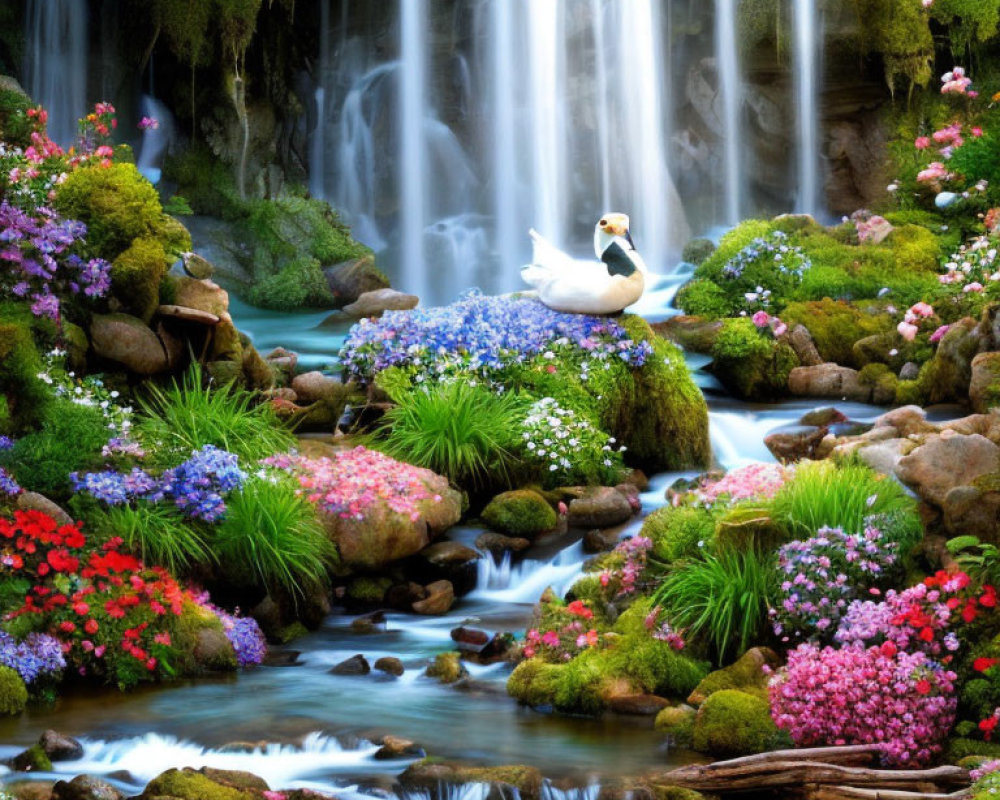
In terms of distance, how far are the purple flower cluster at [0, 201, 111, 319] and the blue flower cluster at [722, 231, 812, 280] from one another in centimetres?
846

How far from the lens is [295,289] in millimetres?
17078

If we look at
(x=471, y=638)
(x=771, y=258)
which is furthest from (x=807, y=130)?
(x=471, y=638)

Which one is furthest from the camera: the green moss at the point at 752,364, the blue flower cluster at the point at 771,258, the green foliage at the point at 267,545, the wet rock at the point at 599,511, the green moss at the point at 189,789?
the blue flower cluster at the point at 771,258

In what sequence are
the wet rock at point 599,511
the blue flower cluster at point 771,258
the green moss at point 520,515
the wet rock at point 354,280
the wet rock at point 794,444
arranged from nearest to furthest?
1. the green moss at point 520,515
2. the wet rock at point 599,511
3. the wet rock at point 794,444
4. the blue flower cluster at point 771,258
5. the wet rock at point 354,280

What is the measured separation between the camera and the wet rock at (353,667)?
7.90m

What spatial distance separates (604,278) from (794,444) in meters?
2.11

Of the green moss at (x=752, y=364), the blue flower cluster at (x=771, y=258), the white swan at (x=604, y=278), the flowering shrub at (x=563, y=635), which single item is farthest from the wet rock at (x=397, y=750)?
the blue flower cluster at (x=771, y=258)

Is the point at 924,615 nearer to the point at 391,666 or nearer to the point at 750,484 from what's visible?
the point at 750,484

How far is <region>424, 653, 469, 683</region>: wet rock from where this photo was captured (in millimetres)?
7750

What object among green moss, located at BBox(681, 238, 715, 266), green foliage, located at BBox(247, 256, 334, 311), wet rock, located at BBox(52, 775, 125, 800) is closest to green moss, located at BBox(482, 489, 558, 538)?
wet rock, located at BBox(52, 775, 125, 800)

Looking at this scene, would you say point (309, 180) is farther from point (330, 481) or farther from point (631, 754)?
point (631, 754)

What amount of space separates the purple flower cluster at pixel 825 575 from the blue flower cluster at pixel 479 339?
172 inches

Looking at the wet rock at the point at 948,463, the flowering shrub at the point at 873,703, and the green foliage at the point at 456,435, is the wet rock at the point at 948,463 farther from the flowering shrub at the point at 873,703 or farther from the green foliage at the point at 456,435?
the green foliage at the point at 456,435

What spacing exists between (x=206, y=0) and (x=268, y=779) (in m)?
13.6
